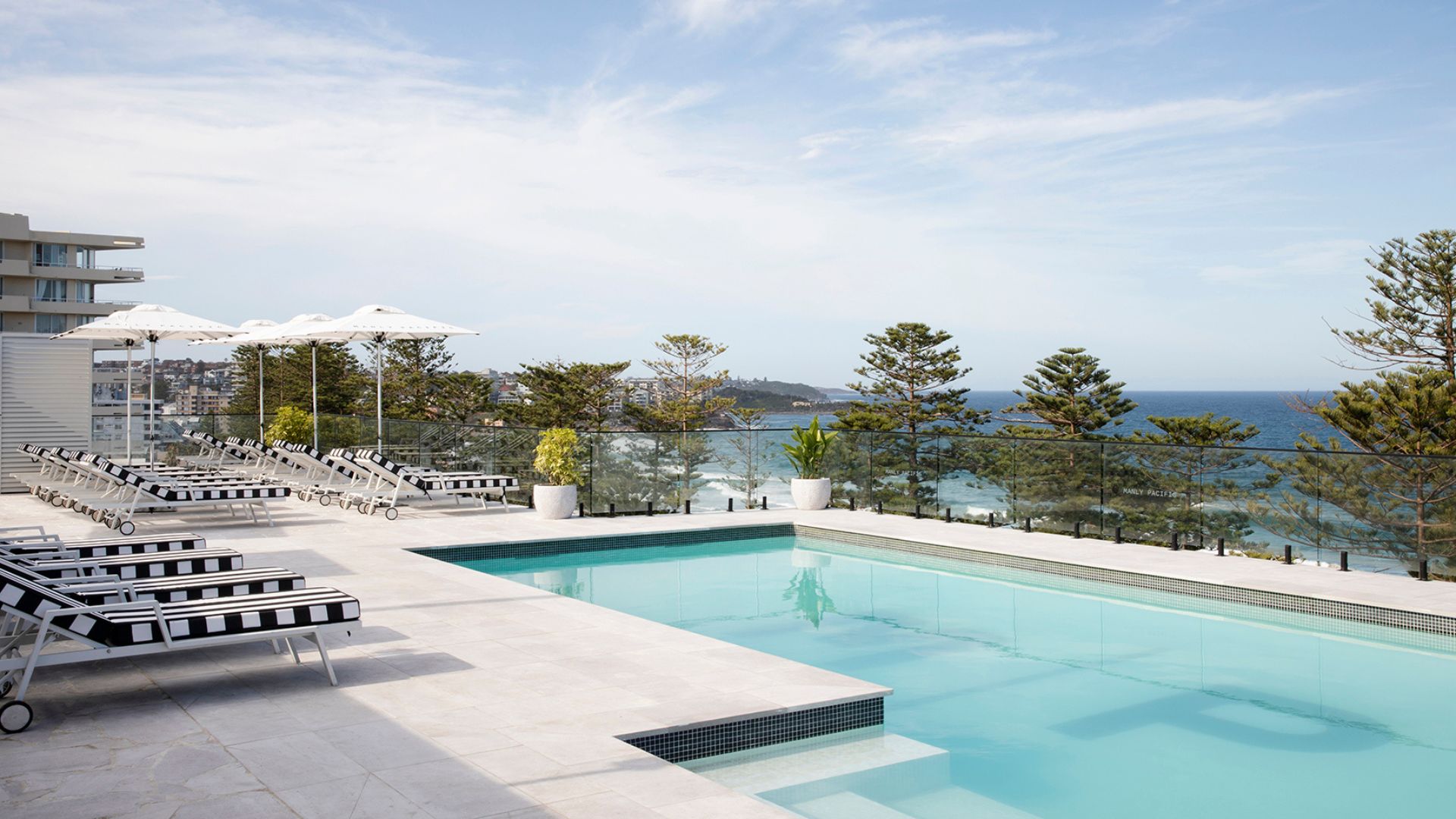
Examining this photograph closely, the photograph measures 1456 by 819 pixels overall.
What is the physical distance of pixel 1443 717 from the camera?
19.1ft

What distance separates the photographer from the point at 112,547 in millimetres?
6598

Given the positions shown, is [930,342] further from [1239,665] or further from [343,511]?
[1239,665]

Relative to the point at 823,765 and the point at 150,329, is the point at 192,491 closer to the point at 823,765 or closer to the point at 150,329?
the point at 150,329

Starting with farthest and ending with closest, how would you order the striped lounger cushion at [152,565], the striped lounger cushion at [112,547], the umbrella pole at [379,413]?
the umbrella pole at [379,413] → the striped lounger cushion at [112,547] → the striped lounger cushion at [152,565]

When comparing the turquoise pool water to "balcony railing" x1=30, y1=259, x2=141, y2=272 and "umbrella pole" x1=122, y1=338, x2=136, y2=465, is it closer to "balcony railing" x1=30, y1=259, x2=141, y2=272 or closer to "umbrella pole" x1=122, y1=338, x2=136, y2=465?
"umbrella pole" x1=122, y1=338, x2=136, y2=465

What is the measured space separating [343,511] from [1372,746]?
1047 centimetres

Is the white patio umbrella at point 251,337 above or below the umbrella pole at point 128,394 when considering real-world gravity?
above

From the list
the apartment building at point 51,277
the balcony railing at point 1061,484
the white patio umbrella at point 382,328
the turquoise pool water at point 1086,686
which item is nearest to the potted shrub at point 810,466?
the balcony railing at point 1061,484

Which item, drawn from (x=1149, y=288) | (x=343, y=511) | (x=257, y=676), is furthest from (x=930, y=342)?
(x=257, y=676)

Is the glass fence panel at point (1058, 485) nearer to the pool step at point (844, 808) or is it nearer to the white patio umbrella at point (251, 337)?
the pool step at point (844, 808)

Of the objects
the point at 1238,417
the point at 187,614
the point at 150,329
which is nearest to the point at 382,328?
the point at 150,329

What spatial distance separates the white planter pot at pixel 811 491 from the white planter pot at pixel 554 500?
2.85 meters

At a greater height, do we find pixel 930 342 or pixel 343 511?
pixel 930 342

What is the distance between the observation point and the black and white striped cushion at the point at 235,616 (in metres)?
4.59
